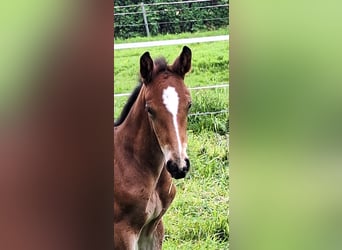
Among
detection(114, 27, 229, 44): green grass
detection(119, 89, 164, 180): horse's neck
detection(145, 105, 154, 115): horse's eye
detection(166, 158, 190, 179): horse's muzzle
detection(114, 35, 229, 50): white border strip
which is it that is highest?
detection(114, 27, 229, 44): green grass

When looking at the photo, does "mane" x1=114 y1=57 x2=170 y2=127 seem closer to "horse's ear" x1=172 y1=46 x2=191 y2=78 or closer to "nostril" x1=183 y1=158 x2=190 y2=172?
"horse's ear" x1=172 y1=46 x2=191 y2=78

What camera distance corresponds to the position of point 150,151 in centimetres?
189

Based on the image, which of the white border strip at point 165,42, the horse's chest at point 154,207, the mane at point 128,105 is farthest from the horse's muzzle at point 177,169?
the white border strip at point 165,42

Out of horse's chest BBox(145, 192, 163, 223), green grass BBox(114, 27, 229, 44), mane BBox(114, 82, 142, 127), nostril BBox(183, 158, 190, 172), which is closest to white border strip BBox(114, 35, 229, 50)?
green grass BBox(114, 27, 229, 44)

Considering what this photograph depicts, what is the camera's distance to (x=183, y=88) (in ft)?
6.03

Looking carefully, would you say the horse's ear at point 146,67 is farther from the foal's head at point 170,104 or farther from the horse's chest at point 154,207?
the horse's chest at point 154,207

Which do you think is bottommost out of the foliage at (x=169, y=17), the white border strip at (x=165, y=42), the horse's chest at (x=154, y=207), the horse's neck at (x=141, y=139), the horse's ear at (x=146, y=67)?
the horse's chest at (x=154, y=207)

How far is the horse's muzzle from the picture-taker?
1.84 metres

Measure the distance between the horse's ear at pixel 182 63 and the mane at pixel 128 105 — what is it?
144mm

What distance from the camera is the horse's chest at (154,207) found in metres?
1.87

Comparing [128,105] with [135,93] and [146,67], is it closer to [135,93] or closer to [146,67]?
[135,93]

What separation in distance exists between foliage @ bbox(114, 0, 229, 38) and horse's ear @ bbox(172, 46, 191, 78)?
0.09m

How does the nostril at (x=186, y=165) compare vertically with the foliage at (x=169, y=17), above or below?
below
